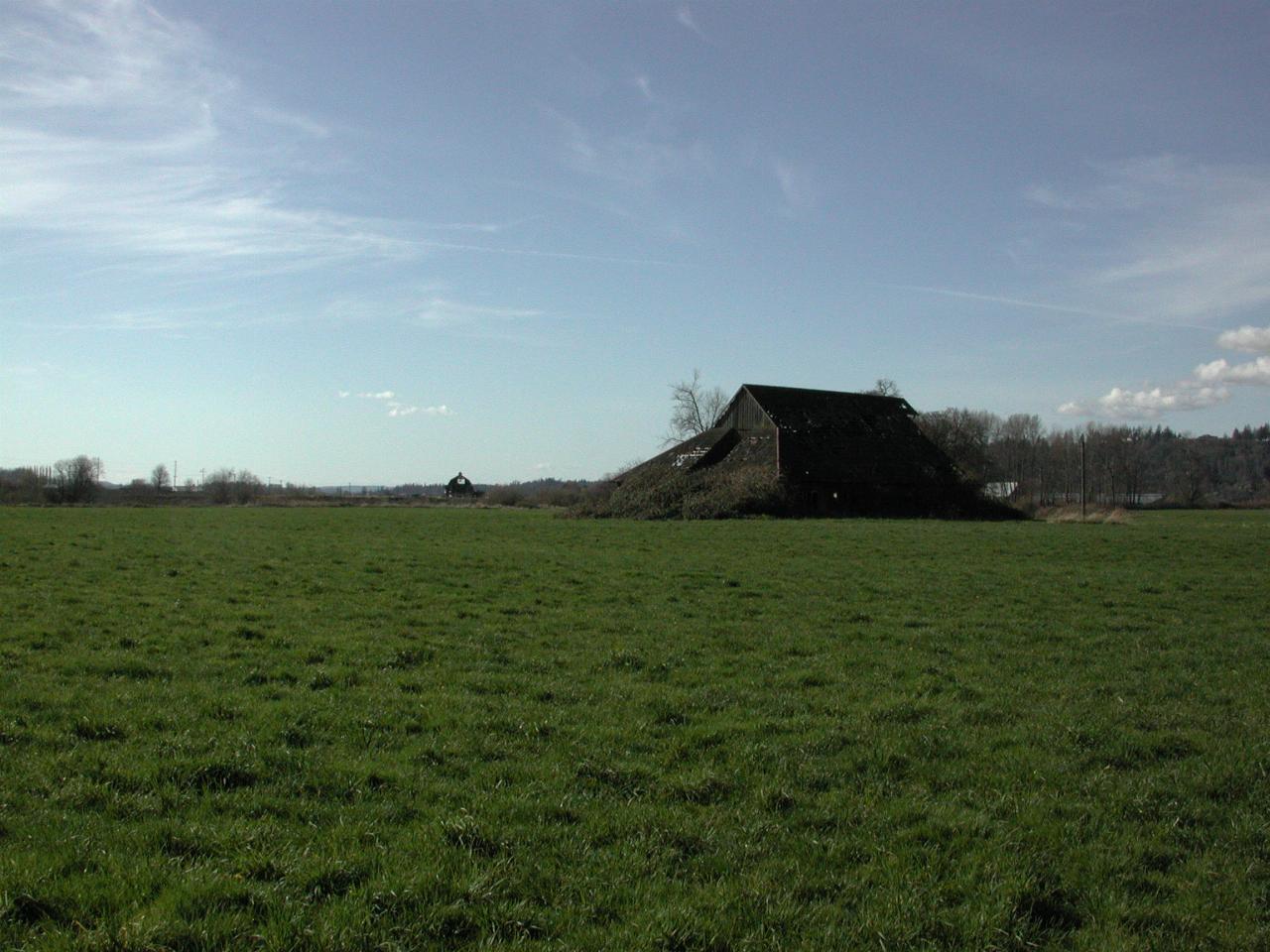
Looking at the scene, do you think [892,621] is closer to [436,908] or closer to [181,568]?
[436,908]

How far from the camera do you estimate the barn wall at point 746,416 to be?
6325cm

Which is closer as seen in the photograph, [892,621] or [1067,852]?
[1067,852]

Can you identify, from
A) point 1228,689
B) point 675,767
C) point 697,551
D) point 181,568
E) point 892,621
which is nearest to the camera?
point 675,767

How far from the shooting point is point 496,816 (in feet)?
20.6

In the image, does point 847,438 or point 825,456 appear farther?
point 847,438

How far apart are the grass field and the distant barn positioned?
138 ft

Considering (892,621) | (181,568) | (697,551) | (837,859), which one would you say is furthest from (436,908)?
(697,551)

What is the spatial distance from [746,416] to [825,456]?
7203mm

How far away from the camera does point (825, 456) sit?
6069 cm

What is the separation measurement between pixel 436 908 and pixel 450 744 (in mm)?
2970

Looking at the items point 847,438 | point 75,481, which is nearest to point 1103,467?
point 847,438

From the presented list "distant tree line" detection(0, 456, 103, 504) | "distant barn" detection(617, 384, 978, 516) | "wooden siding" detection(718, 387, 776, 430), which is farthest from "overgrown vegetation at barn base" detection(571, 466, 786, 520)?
"distant tree line" detection(0, 456, 103, 504)

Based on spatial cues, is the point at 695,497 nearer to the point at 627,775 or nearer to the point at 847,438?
the point at 847,438

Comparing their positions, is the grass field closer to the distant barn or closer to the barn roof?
the distant barn
